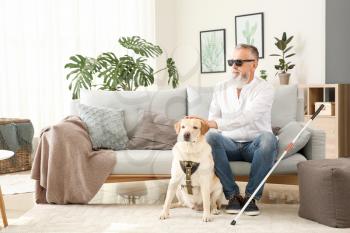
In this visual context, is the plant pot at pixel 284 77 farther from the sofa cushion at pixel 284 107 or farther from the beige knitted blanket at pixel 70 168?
the beige knitted blanket at pixel 70 168

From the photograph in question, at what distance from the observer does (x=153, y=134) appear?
12.4 ft

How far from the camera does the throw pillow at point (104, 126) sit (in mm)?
3684

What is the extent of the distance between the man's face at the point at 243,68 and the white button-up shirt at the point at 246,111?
0.04 m

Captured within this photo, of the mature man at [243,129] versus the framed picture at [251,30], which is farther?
the framed picture at [251,30]

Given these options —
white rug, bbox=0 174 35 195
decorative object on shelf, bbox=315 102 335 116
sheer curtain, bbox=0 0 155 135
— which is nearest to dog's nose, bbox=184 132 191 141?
white rug, bbox=0 174 35 195

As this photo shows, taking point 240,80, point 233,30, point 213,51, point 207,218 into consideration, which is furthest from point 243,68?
point 213,51

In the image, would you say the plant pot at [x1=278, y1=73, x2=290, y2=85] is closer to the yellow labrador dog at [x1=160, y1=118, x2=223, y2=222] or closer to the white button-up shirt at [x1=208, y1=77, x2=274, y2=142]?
the white button-up shirt at [x1=208, y1=77, x2=274, y2=142]

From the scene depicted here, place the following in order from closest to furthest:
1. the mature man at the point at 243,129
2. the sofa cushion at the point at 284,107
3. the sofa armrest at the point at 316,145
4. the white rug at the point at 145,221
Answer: the white rug at the point at 145,221 < the mature man at the point at 243,129 < the sofa armrest at the point at 316,145 < the sofa cushion at the point at 284,107

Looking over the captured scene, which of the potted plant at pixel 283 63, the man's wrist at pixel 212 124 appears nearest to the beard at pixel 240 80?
the man's wrist at pixel 212 124

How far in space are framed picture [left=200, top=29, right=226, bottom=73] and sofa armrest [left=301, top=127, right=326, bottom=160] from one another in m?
3.03

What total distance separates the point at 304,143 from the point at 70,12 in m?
3.48

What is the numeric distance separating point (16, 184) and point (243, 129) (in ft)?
7.29

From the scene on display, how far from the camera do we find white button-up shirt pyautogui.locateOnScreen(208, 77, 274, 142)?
3.21 meters

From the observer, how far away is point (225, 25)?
6254 mm
